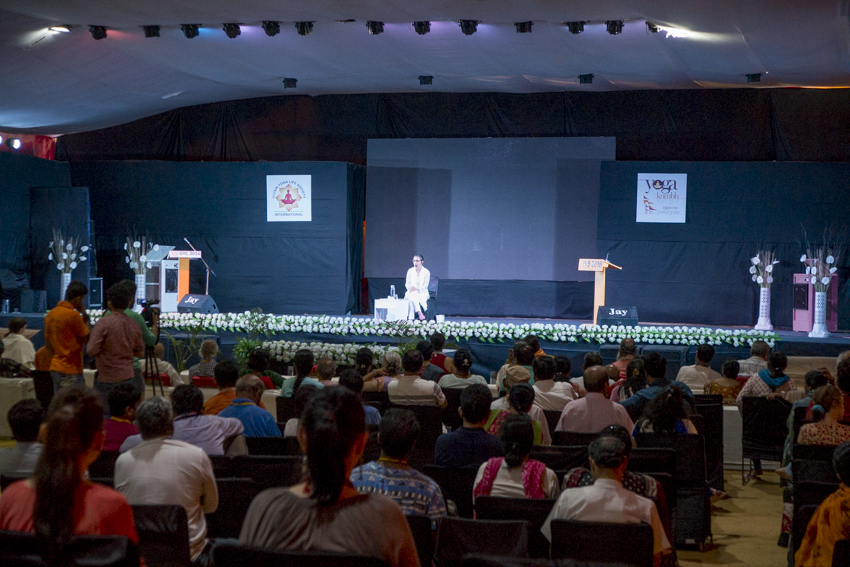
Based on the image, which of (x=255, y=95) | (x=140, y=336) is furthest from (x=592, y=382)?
(x=255, y=95)

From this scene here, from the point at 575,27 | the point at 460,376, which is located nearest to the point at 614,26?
the point at 575,27

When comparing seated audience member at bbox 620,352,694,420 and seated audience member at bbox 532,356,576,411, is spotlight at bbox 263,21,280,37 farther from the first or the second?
seated audience member at bbox 620,352,694,420

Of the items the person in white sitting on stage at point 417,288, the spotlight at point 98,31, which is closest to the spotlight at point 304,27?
the spotlight at point 98,31

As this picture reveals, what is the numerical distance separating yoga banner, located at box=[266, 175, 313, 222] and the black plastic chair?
38.5ft

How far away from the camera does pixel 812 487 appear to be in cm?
315

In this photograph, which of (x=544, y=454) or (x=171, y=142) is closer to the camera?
(x=544, y=454)

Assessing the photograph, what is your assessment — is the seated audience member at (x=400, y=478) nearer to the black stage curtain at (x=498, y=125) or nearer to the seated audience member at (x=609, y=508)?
the seated audience member at (x=609, y=508)

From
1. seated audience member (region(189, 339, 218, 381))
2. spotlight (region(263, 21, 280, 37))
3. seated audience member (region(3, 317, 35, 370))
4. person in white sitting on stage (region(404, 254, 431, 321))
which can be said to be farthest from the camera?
person in white sitting on stage (region(404, 254, 431, 321))

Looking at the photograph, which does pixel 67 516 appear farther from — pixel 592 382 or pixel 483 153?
pixel 483 153

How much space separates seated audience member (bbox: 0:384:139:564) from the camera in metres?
1.65

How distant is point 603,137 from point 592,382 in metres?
9.99

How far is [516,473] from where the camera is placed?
10.5ft

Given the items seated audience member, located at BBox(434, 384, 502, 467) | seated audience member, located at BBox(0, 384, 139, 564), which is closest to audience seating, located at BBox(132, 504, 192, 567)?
seated audience member, located at BBox(0, 384, 139, 564)

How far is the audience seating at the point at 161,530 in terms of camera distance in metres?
2.54
